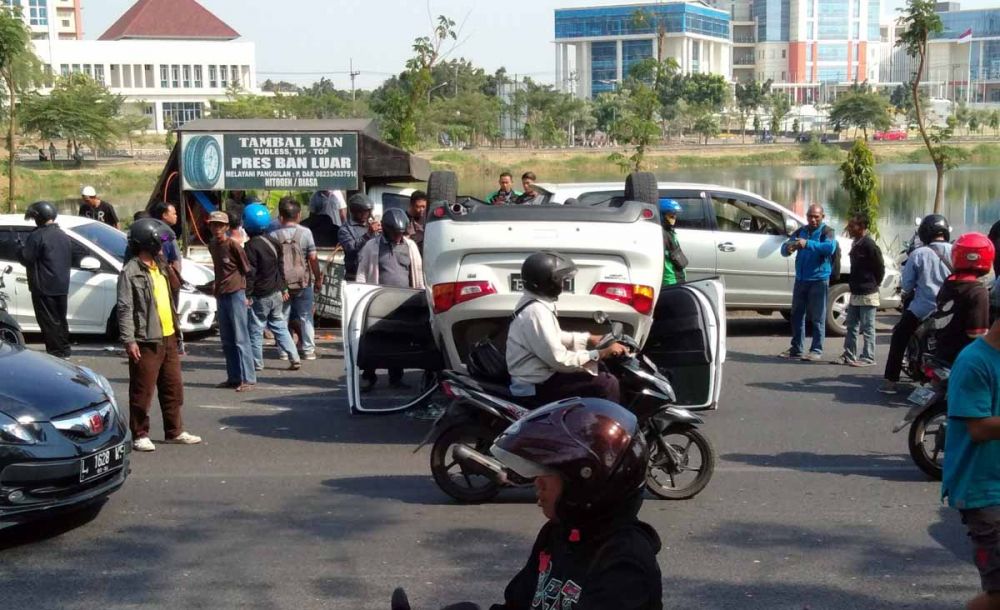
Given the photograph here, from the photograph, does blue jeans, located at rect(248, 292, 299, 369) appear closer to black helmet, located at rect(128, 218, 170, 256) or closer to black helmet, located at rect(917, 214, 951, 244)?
black helmet, located at rect(128, 218, 170, 256)

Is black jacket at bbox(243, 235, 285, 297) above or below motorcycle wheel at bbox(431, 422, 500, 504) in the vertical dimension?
above

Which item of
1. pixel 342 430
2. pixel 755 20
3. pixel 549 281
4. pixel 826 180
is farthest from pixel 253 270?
pixel 755 20

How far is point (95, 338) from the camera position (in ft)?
46.5

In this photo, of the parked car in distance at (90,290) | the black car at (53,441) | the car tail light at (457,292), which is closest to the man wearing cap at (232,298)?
the parked car in distance at (90,290)

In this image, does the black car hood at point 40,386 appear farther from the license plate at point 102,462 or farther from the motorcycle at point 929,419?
the motorcycle at point 929,419

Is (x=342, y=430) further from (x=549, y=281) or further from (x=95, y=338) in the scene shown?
(x=95, y=338)

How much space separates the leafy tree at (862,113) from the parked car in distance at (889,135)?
66 cm

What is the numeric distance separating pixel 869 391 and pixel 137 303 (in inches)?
252

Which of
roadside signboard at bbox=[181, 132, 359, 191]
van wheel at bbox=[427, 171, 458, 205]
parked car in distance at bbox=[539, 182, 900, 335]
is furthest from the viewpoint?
roadside signboard at bbox=[181, 132, 359, 191]

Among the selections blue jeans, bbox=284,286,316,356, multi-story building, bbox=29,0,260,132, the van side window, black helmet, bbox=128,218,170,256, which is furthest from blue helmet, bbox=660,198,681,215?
multi-story building, bbox=29,0,260,132

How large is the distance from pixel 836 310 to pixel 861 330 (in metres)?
1.97

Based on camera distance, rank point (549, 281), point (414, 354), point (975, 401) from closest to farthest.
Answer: point (975, 401), point (549, 281), point (414, 354)

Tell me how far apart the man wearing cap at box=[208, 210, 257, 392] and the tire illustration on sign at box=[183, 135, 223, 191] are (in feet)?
19.4

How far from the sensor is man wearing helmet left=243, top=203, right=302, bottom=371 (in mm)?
11492
